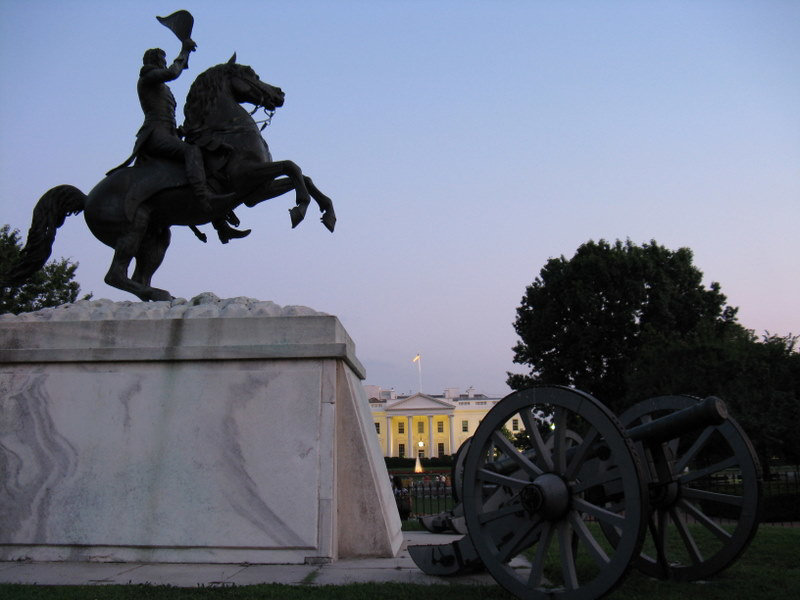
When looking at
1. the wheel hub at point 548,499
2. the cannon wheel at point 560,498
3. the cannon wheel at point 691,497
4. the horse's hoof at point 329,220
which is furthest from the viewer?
the horse's hoof at point 329,220

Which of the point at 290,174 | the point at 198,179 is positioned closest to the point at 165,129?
the point at 198,179

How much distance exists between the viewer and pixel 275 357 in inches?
255

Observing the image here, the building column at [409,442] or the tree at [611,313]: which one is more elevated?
the tree at [611,313]

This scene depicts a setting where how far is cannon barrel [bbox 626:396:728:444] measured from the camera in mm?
4602

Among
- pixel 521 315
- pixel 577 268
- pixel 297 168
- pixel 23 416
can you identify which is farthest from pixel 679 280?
pixel 23 416

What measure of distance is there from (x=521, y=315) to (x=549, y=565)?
29.6 meters

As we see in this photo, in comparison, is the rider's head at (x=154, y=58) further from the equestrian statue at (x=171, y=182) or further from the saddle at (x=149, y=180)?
the saddle at (x=149, y=180)

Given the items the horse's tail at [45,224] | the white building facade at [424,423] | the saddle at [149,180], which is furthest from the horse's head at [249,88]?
the white building facade at [424,423]

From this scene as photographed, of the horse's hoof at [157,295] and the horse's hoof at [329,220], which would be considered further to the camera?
the horse's hoof at [329,220]

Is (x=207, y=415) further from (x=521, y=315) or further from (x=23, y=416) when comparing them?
(x=521, y=315)

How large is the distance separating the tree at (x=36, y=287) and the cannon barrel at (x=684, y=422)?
2412cm

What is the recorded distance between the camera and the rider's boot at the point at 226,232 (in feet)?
27.6

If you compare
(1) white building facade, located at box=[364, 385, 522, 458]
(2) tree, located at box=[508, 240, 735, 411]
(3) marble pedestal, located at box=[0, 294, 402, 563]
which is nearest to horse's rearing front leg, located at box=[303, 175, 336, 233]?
(3) marble pedestal, located at box=[0, 294, 402, 563]

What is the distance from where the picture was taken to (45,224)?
796cm
